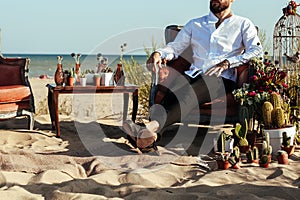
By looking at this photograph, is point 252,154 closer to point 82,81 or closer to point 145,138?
point 145,138

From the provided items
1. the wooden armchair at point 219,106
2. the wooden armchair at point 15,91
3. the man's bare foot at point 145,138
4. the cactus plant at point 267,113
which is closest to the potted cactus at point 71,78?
the wooden armchair at point 15,91

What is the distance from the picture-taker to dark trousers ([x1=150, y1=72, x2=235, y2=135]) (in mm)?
4035

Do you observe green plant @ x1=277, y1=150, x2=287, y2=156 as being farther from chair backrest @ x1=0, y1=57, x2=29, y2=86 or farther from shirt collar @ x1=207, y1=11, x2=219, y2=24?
chair backrest @ x1=0, y1=57, x2=29, y2=86

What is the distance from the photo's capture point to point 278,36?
219 inches

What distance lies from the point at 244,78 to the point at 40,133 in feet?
6.54

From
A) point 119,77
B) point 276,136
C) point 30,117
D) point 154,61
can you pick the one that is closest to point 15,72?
point 30,117

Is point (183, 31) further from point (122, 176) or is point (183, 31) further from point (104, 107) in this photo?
point (104, 107)

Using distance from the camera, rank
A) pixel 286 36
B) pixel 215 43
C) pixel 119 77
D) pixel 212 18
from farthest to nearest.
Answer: pixel 286 36
pixel 119 77
pixel 212 18
pixel 215 43

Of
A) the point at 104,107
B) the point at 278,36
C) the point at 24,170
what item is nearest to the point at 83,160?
the point at 24,170

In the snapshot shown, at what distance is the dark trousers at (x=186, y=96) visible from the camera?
13.2 feet

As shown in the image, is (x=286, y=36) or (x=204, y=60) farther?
(x=286, y=36)

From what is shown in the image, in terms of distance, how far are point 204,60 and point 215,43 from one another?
18cm

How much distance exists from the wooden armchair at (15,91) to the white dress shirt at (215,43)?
4.60 feet

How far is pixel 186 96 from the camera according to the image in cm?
411
